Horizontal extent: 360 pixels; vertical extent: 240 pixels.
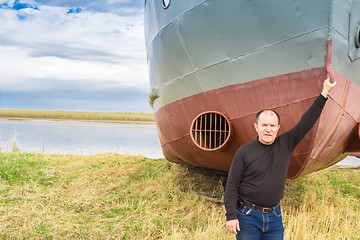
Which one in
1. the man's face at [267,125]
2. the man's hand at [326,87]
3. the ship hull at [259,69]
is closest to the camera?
the man's face at [267,125]

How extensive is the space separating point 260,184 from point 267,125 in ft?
1.46

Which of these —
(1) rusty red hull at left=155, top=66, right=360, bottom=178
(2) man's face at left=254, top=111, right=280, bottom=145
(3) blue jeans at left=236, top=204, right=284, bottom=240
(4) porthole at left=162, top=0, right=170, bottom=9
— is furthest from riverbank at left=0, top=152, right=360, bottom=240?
(4) porthole at left=162, top=0, right=170, bottom=9

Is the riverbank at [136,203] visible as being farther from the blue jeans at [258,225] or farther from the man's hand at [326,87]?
the man's hand at [326,87]

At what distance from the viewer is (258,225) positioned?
93.1 inches

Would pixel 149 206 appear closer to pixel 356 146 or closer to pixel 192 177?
pixel 192 177

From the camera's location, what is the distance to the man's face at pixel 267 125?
→ 7.68 ft

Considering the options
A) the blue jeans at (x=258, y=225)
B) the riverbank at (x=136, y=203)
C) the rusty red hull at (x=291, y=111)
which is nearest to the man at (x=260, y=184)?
the blue jeans at (x=258, y=225)

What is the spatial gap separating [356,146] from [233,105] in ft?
6.50

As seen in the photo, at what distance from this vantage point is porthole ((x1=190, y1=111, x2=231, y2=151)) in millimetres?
4059

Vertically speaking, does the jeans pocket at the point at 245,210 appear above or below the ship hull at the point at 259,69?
below

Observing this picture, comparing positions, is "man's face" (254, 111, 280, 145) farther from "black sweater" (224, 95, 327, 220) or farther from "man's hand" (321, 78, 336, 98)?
"man's hand" (321, 78, 336, 98)

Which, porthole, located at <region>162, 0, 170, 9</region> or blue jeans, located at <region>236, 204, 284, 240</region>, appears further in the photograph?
porthole, located at <region>162, 0, 170, 9</region>

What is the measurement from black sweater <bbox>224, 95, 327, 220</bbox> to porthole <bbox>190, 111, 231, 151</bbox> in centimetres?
155

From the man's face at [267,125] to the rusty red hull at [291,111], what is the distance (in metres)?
1.35
